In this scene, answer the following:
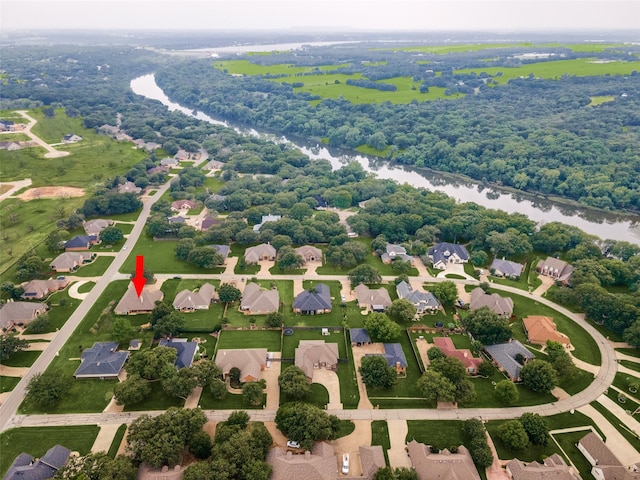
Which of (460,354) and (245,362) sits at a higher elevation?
(245,362)

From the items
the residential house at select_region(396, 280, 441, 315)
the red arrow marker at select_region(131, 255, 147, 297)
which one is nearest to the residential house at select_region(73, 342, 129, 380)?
the red arrow marker at select_region(131, 255, 147, 297)

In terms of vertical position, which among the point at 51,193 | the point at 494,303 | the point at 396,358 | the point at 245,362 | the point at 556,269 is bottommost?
the point at 51,193

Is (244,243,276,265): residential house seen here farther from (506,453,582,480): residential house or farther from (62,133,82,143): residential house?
(62,133,82,143): residential house

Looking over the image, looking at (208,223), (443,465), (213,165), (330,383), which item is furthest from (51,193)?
(443,465)

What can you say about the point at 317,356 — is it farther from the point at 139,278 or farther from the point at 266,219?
the point at 266,219

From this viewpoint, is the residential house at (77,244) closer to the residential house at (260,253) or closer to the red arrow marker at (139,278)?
the red arrow marker at (139,278)

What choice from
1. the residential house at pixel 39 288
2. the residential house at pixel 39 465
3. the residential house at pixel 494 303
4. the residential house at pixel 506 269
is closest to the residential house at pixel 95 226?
the residential house at pixel 39 288
